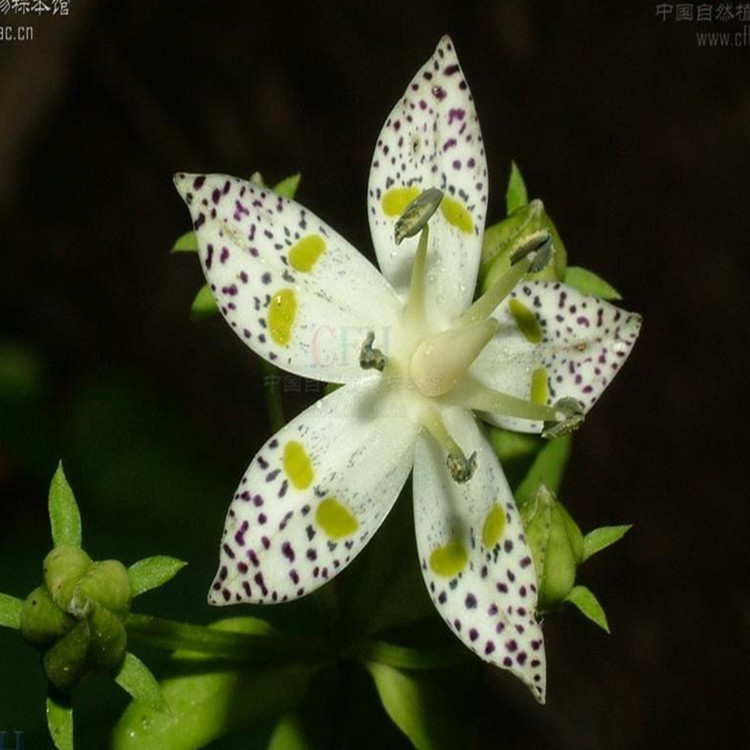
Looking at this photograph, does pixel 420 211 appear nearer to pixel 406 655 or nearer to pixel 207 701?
pixel 406 655

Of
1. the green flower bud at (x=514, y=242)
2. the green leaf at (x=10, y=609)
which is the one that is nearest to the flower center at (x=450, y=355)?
the green flower bud at (x=514, y=242)

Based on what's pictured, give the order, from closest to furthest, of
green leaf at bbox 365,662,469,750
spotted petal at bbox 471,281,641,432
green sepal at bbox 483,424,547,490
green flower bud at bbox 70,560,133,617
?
green flower bud at bbox 70,560,133,617
spotted petal at bbox 471,281,641,432
green leaf at bbox 365,662,469,750
green sepal at bbox 483,424,547,490

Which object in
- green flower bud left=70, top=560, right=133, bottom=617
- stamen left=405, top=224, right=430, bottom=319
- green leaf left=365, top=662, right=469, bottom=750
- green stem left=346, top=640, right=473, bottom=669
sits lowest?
green leaf left=365, top=662, right=469, bottom=750

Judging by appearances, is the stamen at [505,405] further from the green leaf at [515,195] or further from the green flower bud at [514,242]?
the green leaf at [515,195]

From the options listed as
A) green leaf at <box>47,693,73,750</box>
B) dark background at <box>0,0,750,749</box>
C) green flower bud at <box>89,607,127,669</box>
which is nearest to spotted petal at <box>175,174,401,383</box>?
green flower bud at <box>89,607,127,669</box>

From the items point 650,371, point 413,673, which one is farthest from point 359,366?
point 650,371

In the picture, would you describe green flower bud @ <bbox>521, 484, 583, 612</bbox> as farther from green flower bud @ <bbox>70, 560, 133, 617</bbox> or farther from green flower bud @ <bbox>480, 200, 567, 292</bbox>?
green flower bud @ <bbox>70, 560, 133, 617</bbox>
